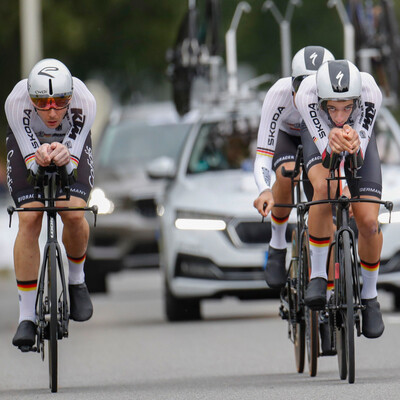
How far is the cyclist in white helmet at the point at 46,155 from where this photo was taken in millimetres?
10086

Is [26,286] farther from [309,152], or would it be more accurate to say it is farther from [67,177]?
[309,152]

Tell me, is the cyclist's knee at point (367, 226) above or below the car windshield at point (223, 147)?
below

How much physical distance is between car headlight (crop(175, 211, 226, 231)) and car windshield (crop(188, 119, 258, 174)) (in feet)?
2.75

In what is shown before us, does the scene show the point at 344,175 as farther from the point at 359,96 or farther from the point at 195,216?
the point at 195,216

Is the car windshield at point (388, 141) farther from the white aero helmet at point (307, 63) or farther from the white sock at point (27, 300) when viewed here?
the white sock at point (27, 300)

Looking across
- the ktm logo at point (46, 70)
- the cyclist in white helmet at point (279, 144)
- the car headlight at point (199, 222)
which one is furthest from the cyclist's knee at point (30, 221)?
the car headlight at point (199, 222)

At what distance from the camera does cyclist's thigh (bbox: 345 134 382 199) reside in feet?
32.9

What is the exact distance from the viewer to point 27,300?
10.4m

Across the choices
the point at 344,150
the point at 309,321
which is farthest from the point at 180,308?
Result: the point at 344,150

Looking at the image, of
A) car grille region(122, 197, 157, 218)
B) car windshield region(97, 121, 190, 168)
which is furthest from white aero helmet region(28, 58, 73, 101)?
car windshield region(97, 121, 190, 168)

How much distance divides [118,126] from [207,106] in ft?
12.1

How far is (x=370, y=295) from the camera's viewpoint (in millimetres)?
10086

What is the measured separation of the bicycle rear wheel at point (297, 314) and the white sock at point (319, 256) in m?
0.52

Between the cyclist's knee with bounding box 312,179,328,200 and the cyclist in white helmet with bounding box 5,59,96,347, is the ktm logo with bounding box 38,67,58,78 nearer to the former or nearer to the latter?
the cyclist in white helmet with bounding box 5,59,96,347
